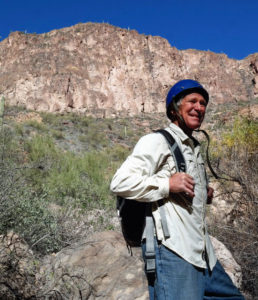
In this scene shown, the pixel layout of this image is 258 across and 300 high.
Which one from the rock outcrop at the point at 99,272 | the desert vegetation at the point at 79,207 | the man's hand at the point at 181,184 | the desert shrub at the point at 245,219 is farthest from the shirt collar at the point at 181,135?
the desert shrub at the point at 245,219

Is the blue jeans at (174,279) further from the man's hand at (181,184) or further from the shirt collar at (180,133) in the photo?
the shirt collar at (180,133)

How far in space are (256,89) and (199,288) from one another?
5458 cm

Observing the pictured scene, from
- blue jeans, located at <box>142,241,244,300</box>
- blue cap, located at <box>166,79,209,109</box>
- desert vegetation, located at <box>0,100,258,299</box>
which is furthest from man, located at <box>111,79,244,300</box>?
desert vegetation, located at <box>0,100,258,299</box>

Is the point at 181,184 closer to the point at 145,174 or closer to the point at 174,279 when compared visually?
the point at 145,174

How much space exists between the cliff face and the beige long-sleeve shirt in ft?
124

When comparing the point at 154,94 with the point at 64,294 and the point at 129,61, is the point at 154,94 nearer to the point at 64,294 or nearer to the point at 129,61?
the point at 129,61

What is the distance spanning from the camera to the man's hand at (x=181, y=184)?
1.35 metres

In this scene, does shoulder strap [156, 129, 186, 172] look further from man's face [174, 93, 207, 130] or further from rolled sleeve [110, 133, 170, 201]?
man's face [174, 93, 207, 130]

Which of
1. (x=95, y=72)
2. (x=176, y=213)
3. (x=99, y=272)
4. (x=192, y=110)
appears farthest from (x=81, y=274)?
(x=95, y=72)

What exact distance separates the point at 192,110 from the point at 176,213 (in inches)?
22.6

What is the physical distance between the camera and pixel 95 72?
42.3 meters

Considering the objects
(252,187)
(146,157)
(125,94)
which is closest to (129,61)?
(125,94)

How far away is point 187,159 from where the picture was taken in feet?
4.98

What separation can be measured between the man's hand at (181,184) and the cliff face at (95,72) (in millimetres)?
38044
